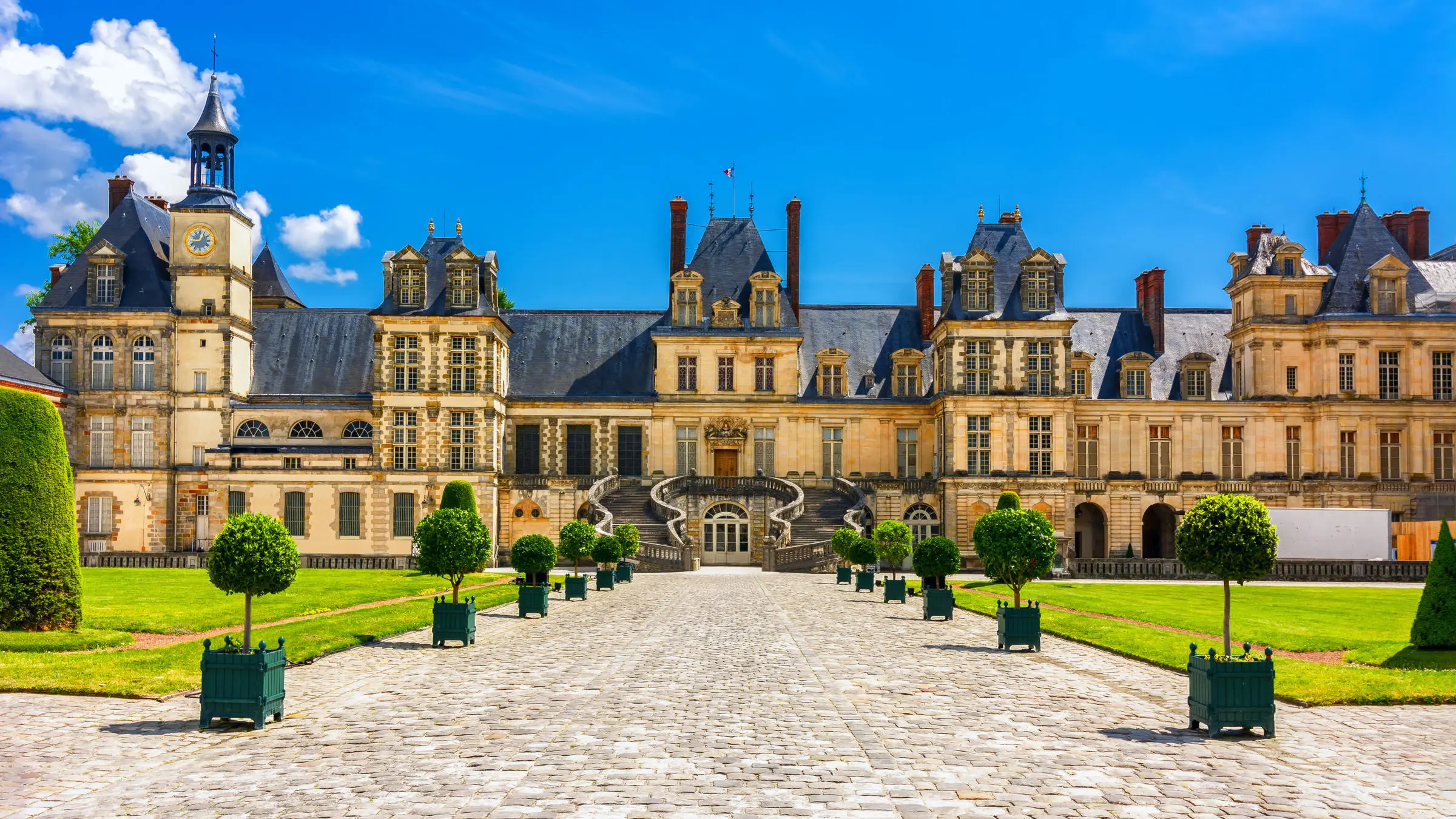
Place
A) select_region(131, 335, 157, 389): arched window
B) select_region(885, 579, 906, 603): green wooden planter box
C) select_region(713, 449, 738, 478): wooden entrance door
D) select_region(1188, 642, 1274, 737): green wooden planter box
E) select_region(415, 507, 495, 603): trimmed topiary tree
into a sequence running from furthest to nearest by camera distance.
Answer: select_region(713, 449, 738, 478): wooden entrance door
select_region(131, 335, 157, 389): arched window
select_region(885, 579, 906, 603): green wooden planter box
select_region(415, 507, 495, 603): trimmed topiary tree
select_region(1188, 642, 1274, 737): green wooden planter box

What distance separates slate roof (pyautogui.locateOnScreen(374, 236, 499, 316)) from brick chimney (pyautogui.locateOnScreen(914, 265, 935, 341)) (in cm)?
2253

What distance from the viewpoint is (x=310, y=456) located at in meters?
52.2

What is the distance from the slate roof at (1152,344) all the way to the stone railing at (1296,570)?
493 inches

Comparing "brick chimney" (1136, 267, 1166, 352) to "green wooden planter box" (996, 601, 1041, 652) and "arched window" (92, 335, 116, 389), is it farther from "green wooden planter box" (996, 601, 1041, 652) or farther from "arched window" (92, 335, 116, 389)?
"arched window" (92, 335, 116, 389)

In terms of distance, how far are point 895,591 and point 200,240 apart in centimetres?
3818

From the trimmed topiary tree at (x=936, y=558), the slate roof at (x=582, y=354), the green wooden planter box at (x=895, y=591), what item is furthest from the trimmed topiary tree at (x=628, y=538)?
the slate roof at (x=582, y=354)

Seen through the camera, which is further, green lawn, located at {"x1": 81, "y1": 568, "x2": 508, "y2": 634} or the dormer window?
the dormer window

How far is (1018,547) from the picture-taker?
23828 millimetres

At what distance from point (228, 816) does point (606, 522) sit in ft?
126

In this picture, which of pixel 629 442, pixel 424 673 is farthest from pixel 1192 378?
pixel 424 673

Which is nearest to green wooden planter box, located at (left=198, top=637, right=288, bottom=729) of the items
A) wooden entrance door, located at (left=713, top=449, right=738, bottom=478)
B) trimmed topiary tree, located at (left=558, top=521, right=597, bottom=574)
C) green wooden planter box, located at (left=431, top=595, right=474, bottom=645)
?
green wooden planter box, located at (left=431, top=595, right=474, bottom=645)

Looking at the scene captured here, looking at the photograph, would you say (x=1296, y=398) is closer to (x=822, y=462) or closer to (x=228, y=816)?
(x=822, y=462)

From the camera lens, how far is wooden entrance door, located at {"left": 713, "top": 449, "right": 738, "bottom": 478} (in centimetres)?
5675

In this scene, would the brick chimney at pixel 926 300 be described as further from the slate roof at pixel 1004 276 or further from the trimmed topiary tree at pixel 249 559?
the trimmed topiary tree at pixel 249 559
